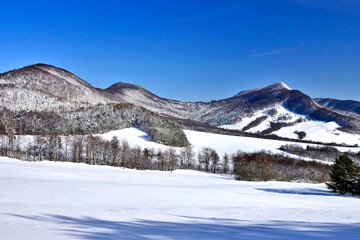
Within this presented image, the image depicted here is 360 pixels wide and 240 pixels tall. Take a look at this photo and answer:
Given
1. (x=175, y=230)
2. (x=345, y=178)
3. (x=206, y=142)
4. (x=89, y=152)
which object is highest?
(x=206, y=142)

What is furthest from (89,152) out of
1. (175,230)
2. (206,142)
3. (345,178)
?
(175,230)

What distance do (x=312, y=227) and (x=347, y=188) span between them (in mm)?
54043

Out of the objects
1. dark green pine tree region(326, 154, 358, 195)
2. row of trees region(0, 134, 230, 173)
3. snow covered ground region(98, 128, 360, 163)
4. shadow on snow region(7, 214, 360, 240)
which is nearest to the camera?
shadow on snow region(7, 214, 360, 240)

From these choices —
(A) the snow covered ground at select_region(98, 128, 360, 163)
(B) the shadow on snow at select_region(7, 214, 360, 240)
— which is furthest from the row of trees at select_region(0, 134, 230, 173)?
(B) the shadow on snow at select_region(7, 214, 360, 240)

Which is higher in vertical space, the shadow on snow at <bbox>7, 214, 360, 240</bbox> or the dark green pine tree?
the shadow on snow at <bbox>7, 214, 360, 240</bbox>

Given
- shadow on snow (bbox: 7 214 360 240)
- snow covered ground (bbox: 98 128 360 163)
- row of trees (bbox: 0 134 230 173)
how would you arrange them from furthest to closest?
snow covered ground (bbox: 98 128 360 163) < row of trees (bbox: 0 134 230 173) < shadow on snow (bbox: 7 214 360 240)

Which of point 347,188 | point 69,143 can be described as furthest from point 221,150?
point 347,188

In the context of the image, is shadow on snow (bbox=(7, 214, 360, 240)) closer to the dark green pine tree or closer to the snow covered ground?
the dark green pine tree

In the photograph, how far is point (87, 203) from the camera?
17.1 m

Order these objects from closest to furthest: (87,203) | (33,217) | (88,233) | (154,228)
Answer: (88,233)
(154,228)
(33,217)
(87,203)

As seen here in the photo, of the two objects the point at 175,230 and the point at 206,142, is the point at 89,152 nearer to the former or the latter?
the point at 206,142

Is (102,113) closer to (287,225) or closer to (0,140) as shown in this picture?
(0,140)

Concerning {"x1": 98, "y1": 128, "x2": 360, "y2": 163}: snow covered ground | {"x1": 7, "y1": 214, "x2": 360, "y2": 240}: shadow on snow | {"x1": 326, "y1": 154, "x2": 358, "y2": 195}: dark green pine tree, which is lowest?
{"x1": 326, "y1": 154, "x2": 358, "y2": 195}: dark green pine tree

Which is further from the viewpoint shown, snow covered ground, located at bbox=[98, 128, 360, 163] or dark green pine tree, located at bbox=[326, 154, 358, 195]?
snow covered ground, located at bbox=[98, 128, 360, 163]
